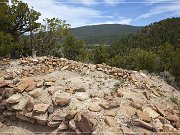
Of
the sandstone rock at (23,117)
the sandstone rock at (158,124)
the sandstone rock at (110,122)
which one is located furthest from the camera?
the sandstone rock at (23,117)

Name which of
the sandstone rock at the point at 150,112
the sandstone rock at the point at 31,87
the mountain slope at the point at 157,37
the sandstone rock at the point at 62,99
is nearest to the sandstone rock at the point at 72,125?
the sandstone rock at the point at 62,99

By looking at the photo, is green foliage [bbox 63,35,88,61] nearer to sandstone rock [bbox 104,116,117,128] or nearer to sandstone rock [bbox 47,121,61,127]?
sandstone rock [bbox 47,121,61,127]

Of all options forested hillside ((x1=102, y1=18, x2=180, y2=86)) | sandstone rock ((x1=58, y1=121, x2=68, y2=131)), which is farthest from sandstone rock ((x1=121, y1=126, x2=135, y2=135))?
forested hillside ((x1=102, y1=18, x2=180, y2=86))

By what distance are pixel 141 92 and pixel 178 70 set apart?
34.8m

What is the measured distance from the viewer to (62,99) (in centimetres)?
907

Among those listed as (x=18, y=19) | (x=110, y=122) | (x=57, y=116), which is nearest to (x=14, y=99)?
(x=57, y=116)

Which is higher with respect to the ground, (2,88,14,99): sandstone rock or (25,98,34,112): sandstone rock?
(2,88,14,99): sandstone rock

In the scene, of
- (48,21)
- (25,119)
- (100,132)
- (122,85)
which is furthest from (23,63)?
(48,21)

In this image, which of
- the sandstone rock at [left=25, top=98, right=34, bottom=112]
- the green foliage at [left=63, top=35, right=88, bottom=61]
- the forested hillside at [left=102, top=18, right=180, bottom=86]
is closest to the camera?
the sandstone rock at [left=25, top=98, right=34, bottom=112]

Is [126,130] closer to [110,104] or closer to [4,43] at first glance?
[110,104]

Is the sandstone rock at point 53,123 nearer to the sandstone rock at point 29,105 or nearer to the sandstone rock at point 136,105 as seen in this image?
the sandstone rock at point 29,105

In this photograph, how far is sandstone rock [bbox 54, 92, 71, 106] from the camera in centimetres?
899

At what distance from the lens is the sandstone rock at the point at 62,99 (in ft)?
29.5

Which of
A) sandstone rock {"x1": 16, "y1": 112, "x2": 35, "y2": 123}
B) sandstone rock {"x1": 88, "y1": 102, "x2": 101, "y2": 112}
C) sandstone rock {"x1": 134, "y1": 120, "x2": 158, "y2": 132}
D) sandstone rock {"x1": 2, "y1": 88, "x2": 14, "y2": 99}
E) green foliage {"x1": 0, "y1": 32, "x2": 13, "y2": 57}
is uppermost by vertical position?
green foliage {"x1": 0, "y1": 32, "x2": 13, "y2": 57}
